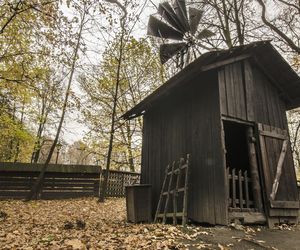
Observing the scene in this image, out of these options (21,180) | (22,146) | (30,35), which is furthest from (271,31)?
(22,146)

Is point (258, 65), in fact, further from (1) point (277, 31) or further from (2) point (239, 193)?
(1) point (277, 31)

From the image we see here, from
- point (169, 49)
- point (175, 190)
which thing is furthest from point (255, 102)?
point (169, 49)

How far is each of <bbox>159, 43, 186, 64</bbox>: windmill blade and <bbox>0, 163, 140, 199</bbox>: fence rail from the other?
7.79m

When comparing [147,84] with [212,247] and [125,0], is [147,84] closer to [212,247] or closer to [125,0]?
[125,0]

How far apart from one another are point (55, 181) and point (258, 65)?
40.6 ft

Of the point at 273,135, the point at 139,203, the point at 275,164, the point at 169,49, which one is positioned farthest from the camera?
the point at 169,49

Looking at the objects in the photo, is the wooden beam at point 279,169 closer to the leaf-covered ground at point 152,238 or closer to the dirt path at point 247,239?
the leaf-covered ground at point 152,238

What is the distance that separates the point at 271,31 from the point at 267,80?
7.20 meters

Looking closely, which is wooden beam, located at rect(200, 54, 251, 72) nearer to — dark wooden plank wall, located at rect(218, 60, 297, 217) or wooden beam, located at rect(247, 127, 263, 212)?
dark wooden plank wall, located at rect(218, 60, 297, 217)

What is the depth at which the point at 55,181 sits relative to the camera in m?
16.2

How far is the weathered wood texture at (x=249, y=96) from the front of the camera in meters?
8.18

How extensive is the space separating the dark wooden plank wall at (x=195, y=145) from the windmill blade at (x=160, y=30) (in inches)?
186

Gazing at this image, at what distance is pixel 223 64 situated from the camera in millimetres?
8258

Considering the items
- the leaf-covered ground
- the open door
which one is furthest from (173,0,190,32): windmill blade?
the leaf-covered ground
